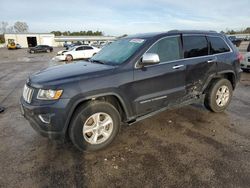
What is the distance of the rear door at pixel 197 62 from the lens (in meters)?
4.21

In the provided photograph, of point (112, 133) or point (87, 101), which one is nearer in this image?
point (87, 101)

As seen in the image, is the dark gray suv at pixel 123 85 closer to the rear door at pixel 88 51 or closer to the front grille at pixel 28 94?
the front grille at pixel 28 94

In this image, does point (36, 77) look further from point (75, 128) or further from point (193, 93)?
point (193, 93)

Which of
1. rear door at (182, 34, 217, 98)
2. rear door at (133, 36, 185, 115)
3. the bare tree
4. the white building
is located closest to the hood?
rear door at (133, 36, 185, 115)

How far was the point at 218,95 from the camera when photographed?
489 cm

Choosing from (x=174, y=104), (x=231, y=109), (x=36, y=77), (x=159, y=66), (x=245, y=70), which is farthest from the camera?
(x=245, y=70)

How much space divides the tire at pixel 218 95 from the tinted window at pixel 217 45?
670 mm

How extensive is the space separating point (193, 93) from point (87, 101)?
2.34 m

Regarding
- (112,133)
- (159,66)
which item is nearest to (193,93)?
(159,66)

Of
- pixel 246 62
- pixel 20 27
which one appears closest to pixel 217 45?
pixel 246 62

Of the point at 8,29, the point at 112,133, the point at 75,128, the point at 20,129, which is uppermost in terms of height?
the point at 8,29

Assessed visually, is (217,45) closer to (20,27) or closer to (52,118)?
(52,118)

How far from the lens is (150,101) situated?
12.3 ft

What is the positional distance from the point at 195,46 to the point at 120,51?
160 centimetres
